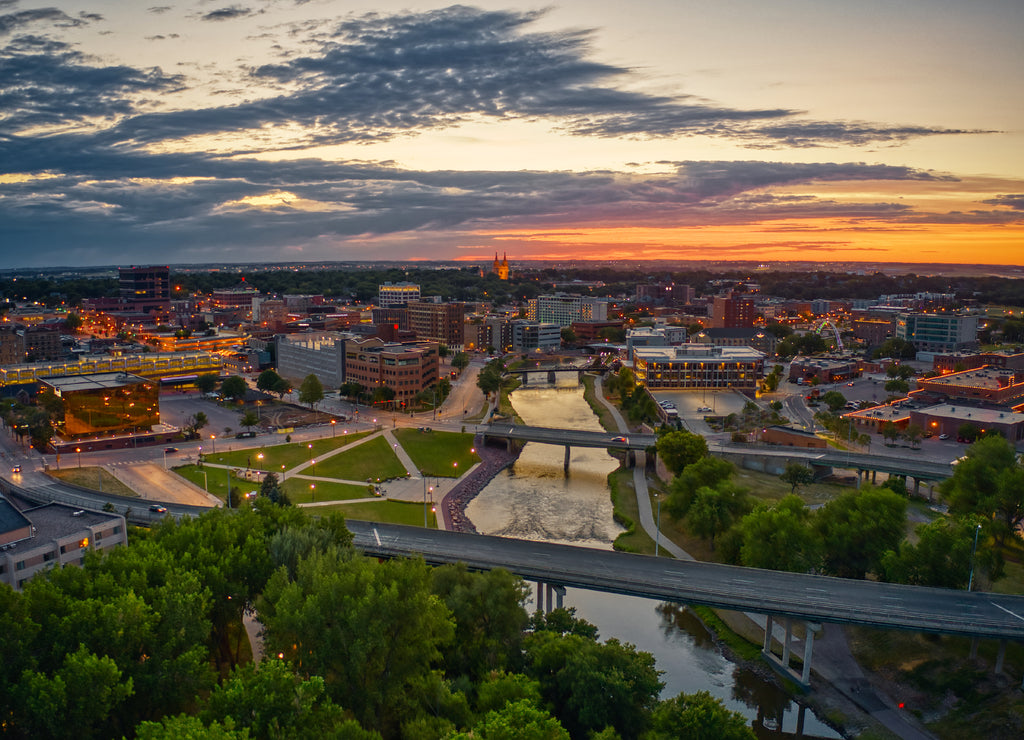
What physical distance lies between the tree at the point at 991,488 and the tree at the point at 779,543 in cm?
970

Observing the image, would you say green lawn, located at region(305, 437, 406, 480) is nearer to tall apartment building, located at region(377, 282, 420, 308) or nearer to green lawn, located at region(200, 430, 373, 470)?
green lawn, located at region(200, 430, 373, 470)

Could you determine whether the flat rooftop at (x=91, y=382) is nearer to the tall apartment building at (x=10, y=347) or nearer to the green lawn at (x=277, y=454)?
the green lawn at (x=277, y=454)

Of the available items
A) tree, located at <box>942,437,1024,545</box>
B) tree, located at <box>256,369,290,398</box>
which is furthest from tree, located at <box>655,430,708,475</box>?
tree, located at <box>256,369,290,398</box>

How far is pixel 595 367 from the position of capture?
106812 mm

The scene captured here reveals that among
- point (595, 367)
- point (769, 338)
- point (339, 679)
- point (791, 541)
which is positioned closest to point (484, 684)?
point (339, 679)

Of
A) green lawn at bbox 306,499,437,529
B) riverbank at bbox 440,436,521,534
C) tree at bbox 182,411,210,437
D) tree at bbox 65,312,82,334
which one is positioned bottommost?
riverbank at bbox 440,436,521,534

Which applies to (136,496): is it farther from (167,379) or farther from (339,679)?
(167,379)

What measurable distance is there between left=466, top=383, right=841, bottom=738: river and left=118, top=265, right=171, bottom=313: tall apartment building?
97.7 m

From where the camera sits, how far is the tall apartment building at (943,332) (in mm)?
110188

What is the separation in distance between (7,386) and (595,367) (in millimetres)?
70927

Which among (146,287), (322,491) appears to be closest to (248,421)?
(322,491)

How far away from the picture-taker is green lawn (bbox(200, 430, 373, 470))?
52688mm

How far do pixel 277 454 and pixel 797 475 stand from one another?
36.9 metres

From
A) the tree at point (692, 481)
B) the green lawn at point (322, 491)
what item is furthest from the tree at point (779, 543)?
the green lawn at point (322, 491)
